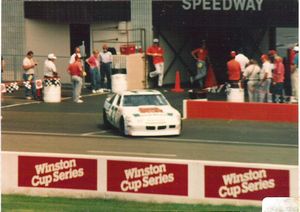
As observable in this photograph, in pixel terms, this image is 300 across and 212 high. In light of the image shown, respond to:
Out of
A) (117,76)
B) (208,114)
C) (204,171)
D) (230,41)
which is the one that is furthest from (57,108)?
(204,171)

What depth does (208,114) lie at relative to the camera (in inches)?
953

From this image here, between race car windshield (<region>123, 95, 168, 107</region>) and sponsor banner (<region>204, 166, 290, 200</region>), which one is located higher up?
race car windshield (<region>123, 95, 168, 107</region>)

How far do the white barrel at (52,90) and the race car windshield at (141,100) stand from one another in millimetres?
6625

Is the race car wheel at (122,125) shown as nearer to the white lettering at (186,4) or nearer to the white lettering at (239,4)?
the white lettering at (239,4)

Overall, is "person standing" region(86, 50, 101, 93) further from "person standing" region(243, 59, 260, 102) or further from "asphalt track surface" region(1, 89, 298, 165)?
"person standing" region(243, 59, 260, 102)

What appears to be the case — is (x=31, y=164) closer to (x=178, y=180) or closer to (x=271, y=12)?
(x=178, y=180)

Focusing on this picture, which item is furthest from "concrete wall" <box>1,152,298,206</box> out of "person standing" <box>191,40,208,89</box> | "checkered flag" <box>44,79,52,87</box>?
"person standing" <box>191,40,208,89</box>

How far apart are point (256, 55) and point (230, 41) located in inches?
53.9

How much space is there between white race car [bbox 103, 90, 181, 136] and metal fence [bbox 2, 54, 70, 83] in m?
13.5

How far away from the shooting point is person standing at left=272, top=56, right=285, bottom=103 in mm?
24516

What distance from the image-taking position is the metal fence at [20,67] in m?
35.1

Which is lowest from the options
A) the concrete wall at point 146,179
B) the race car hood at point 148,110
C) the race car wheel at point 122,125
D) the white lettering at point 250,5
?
the concrete wall at point 146,179

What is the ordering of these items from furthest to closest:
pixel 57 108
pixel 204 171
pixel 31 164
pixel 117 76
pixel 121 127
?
1. pixel 117 76
2. pixel 57 108
3. pixel 121 127
4. pixel 31 164
5. pixel 204 171

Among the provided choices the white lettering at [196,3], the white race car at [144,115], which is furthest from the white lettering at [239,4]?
the white race car at [144,115]
